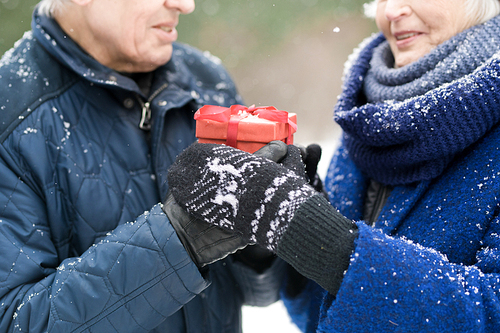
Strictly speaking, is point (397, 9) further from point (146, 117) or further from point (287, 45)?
point (287, 45)

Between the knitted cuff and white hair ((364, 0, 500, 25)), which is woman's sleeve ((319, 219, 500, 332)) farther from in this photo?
white hair ((364, 0, 500, 25))

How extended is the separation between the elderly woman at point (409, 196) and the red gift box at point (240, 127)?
105mm

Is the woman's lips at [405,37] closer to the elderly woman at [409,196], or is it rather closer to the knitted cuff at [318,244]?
the elderly woman at [409,196]

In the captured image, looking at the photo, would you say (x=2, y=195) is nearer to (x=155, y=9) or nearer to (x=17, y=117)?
(x=17, y=117)

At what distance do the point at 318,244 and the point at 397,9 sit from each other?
→ 100cm

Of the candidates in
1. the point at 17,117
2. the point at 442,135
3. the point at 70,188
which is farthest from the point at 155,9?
the point at 442,135

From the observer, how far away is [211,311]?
1.66 m

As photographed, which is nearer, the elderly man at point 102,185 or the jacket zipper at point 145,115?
the elderly man at point 102,185

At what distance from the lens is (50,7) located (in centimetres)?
162

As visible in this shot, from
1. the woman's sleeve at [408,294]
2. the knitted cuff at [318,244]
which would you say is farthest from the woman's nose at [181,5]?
the woman's sleeve at [408,294]

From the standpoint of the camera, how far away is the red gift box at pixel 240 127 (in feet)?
4.09

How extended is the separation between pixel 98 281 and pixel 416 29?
141cm

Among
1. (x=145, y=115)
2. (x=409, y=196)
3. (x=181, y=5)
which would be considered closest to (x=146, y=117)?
(x=145, y=115)

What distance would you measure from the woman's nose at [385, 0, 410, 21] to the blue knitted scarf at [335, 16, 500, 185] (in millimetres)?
193
